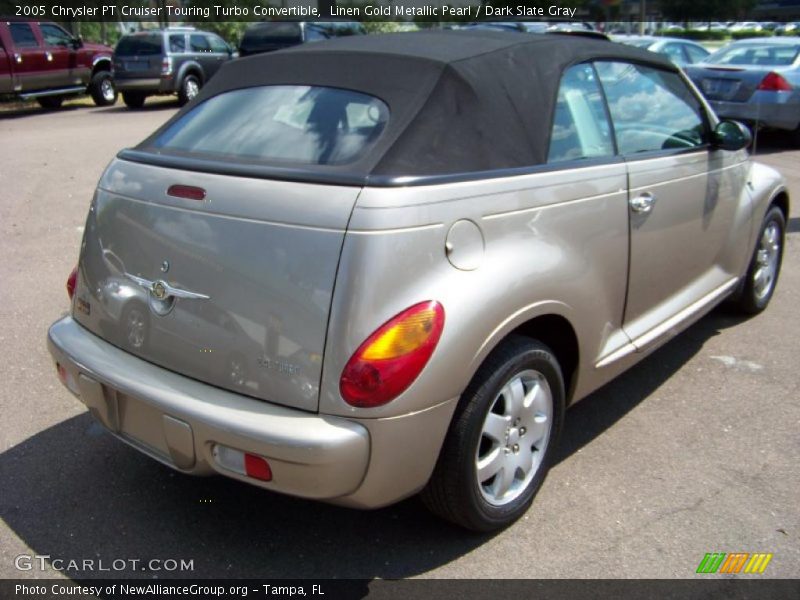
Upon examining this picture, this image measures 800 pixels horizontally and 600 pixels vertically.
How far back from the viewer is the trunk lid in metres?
2.41

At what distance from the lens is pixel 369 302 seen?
2367mm

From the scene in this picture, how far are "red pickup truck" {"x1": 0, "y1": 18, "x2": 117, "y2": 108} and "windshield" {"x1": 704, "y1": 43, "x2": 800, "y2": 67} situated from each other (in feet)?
42.7

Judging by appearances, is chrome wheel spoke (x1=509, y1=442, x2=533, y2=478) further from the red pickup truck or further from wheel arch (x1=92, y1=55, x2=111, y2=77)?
wheel arch (x1=92, y1=55, x2=111, y2=77)

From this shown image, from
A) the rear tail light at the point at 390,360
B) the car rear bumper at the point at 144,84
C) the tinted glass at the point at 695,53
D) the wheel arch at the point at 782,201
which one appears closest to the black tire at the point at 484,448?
the rear tail light at the point at 390,360

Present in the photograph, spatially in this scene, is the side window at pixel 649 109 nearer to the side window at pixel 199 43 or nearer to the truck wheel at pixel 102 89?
the side window at pixel 199 43

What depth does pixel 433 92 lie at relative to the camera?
2.84 m

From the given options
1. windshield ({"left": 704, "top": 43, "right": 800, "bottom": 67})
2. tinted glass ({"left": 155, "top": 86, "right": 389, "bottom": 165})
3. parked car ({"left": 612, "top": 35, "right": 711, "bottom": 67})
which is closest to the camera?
tinted glass ({"left": 155, "top": 86, "right": 389, "bottom": 165})

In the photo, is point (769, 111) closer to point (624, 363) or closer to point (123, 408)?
point (624, 363)

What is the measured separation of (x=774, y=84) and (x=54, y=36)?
47.3 feet

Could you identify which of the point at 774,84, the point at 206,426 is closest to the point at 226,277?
the point at 206,426

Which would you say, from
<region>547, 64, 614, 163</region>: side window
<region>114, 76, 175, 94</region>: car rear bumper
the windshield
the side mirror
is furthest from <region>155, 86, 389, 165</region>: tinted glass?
<region>114, 76, 175, 94</region>: car rear bumper

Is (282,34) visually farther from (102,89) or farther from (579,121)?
(579,121)

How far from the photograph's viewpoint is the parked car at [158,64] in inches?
675

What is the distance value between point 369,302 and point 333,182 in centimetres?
42
